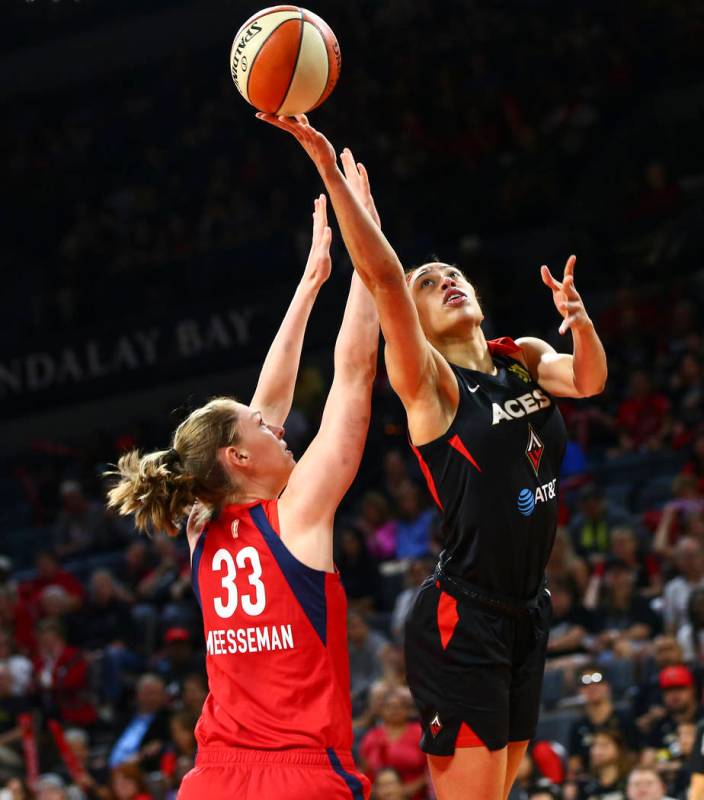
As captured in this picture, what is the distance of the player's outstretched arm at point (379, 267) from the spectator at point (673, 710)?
15.9ft

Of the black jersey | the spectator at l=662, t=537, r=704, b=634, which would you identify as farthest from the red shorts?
the spectator at l=662, t=537, r=704, b=634

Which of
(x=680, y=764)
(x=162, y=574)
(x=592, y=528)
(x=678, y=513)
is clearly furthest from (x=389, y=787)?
(x=162, y=574)

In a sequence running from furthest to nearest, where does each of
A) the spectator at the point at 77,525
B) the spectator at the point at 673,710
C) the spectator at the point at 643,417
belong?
the spectator at the point at 77,525 < the spectator at the point at 643,417 < the spectator at the point at 673,710

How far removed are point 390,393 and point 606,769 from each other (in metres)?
6.66

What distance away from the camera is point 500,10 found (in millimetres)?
18859

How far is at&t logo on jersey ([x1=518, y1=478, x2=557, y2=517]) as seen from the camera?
4.66 meters

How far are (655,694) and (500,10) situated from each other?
12188 millimetres

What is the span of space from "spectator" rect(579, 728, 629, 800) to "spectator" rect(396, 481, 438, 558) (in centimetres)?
343

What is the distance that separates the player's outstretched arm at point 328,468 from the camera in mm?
4215

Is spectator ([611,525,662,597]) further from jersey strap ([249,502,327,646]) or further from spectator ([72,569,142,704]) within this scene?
jersey strap ([249,502,327,646])

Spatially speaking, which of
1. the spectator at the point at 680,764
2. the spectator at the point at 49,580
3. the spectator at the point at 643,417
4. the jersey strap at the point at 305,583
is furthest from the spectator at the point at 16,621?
the jersey strap at the point at 305,583

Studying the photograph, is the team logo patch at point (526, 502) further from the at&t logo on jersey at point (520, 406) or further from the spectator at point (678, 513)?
the spectator at point (678, 513)

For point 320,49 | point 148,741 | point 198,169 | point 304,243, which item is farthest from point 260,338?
point 320,49

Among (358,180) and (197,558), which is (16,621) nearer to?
(197,558)
